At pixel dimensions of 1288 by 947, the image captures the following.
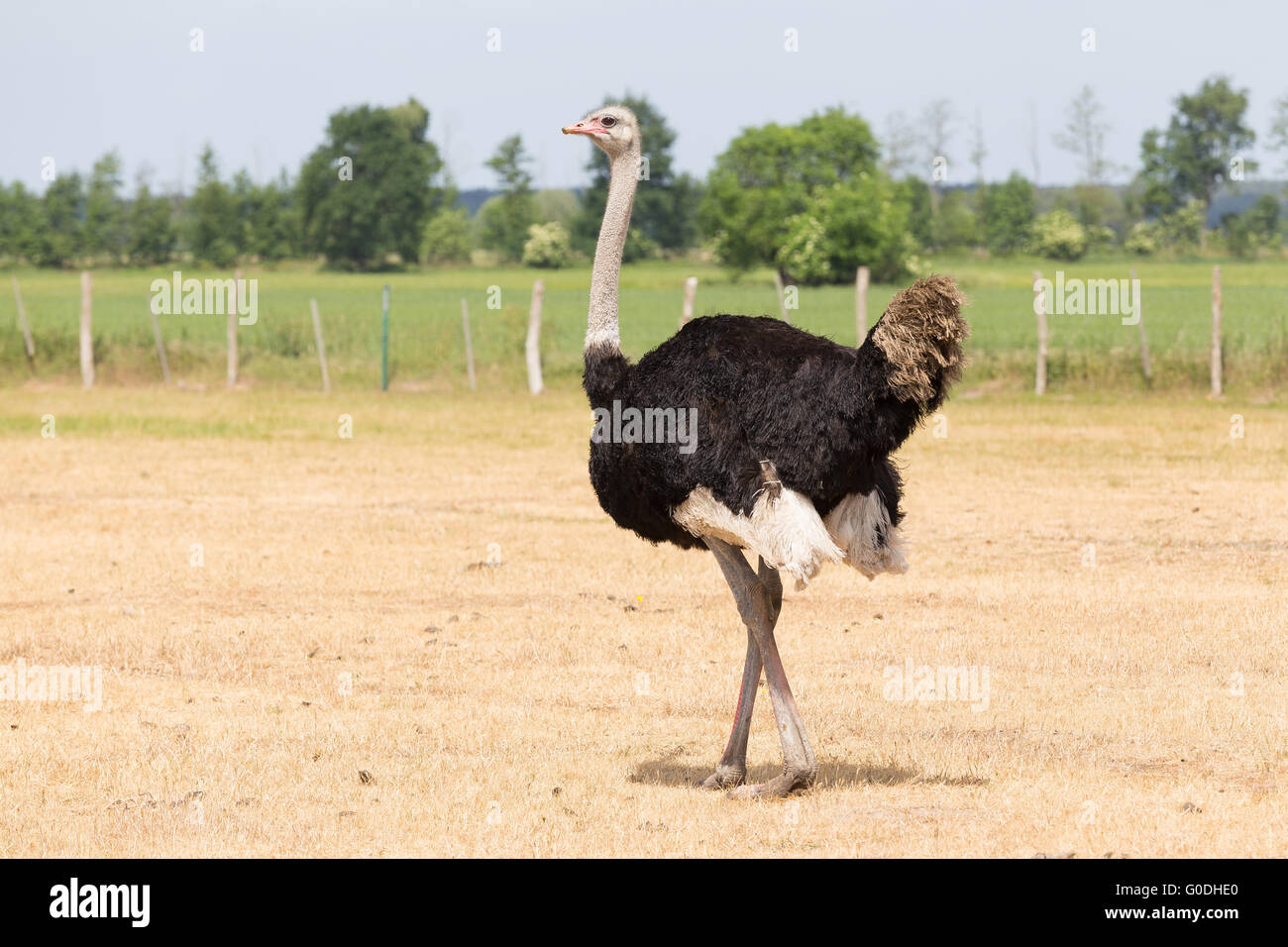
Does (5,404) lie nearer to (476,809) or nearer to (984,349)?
(984,349)

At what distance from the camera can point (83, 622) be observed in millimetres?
10117

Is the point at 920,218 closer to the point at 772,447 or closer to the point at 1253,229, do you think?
the point at 1253,229

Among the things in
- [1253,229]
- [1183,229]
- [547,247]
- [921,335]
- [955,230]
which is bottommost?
[921,335]

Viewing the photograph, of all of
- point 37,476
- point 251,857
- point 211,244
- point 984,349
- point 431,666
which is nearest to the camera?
point 251,857

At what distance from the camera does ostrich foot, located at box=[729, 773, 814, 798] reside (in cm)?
660

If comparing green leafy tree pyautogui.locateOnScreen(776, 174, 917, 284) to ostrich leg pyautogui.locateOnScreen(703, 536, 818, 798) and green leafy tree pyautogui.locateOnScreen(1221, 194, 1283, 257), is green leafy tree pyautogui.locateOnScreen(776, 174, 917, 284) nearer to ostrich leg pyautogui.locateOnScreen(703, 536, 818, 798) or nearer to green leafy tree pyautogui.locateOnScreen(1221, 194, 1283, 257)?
green leafy tree pyautogui.locateOnScreen(1221, 194, 1283, 257)

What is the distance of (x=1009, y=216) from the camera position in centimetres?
8706

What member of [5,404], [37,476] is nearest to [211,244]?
[5,404]

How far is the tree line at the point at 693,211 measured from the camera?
7381 centimetres

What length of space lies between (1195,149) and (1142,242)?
50.9 feet

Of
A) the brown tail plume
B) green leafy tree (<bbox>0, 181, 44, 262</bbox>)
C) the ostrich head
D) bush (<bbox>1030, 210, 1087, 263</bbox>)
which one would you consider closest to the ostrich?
the brown tail plume

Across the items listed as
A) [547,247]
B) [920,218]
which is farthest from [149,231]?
[920,218]

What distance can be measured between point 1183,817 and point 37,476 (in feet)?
43.7

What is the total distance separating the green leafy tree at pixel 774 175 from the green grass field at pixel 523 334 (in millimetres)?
10210
